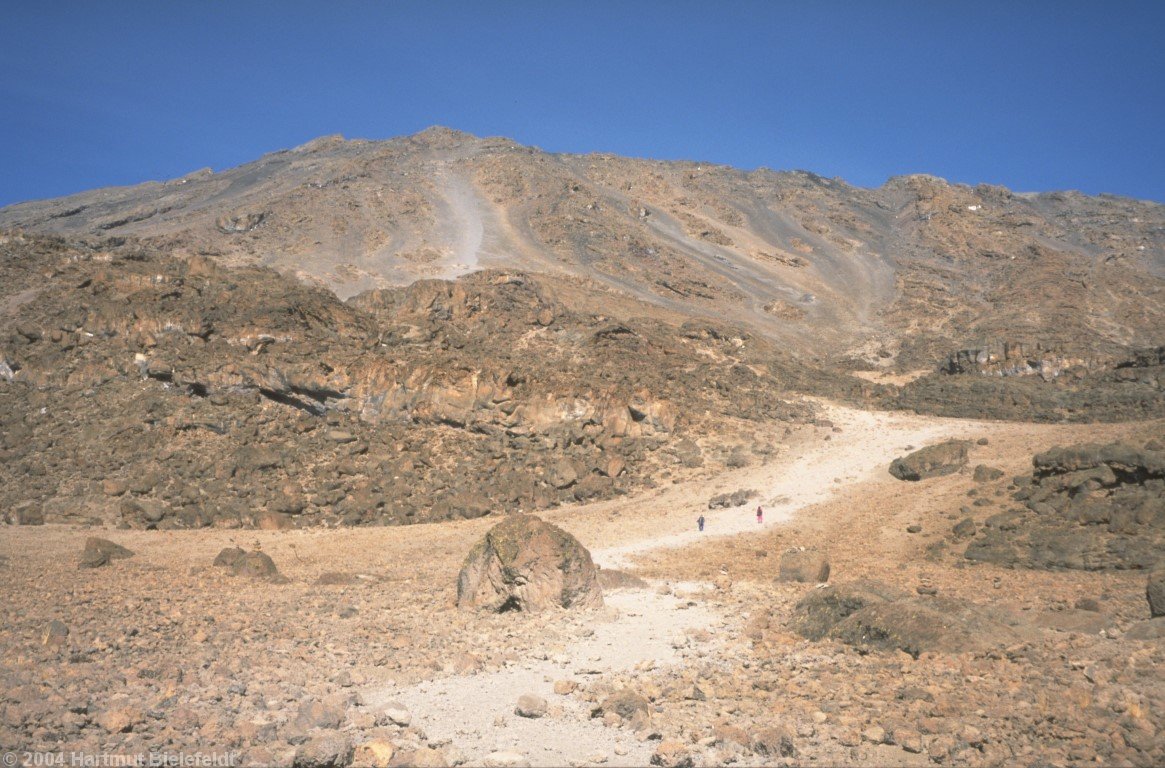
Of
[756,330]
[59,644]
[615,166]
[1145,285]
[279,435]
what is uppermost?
[615,166]

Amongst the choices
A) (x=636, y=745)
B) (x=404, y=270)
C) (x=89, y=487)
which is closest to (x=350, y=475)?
(x=89, y=487)

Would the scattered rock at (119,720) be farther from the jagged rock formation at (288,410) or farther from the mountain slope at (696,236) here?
the mountain slope at (696,236)

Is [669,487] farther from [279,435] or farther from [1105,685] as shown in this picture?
[1105,685]

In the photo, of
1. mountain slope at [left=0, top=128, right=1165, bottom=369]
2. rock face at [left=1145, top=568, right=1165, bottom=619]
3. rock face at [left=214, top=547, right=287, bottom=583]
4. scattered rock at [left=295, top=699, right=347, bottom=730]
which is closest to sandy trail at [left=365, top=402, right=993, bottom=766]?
scattered rock at [left=295, top=699, right=347, bottom=730]

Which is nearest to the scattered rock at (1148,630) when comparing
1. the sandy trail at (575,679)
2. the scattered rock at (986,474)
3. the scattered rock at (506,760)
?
the sandy trail at (575,679)

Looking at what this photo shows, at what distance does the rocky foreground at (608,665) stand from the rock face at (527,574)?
18 centimetres

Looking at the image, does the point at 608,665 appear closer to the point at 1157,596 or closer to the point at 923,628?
the point at 923,628

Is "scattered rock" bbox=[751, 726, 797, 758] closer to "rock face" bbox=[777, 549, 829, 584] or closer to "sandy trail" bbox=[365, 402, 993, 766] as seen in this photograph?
"sandy trail" bbox=[365, 402, 993, 766]

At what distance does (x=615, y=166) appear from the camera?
90.3m

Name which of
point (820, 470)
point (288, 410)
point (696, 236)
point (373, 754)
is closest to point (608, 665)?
point (373, 754)

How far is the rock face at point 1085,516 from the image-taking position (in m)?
12.2

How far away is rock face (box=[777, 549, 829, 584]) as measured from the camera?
1261 cm

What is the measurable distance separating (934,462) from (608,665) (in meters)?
16.2

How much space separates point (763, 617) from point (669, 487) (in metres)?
13.1
